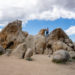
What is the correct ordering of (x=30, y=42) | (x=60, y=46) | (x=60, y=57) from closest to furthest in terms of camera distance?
1. (x=60, y=57)
2. (x=60, y=46)
3. (x=30, y=42)

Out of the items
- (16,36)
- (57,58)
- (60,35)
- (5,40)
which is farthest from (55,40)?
(57,58)

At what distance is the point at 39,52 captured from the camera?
17.7 m

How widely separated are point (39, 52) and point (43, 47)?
952 mm

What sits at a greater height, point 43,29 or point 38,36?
point 43,29

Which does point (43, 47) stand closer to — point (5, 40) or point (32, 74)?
point (5, 40)

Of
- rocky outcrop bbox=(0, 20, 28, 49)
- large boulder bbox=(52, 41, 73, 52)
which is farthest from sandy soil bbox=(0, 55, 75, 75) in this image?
rocky outcrop bbox=(0, 20, 28, 49)

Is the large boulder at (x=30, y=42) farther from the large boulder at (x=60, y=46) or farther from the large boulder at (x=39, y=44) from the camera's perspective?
the large boulder at (x=60, y=46)

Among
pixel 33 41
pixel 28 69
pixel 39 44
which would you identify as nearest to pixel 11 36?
pixel 33 41

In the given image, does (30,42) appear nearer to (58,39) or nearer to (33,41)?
(33,41)

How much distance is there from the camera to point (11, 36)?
1805 cm

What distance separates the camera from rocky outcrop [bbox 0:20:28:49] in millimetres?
17875

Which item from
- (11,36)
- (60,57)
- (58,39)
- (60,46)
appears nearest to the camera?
(60,57)

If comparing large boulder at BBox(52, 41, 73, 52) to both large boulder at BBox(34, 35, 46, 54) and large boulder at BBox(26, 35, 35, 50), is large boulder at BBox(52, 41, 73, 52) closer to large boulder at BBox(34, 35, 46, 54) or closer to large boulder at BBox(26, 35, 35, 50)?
large boulder at BBox(34, 35, 46, 54)

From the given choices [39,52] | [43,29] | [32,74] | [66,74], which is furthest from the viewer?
[43,29]
